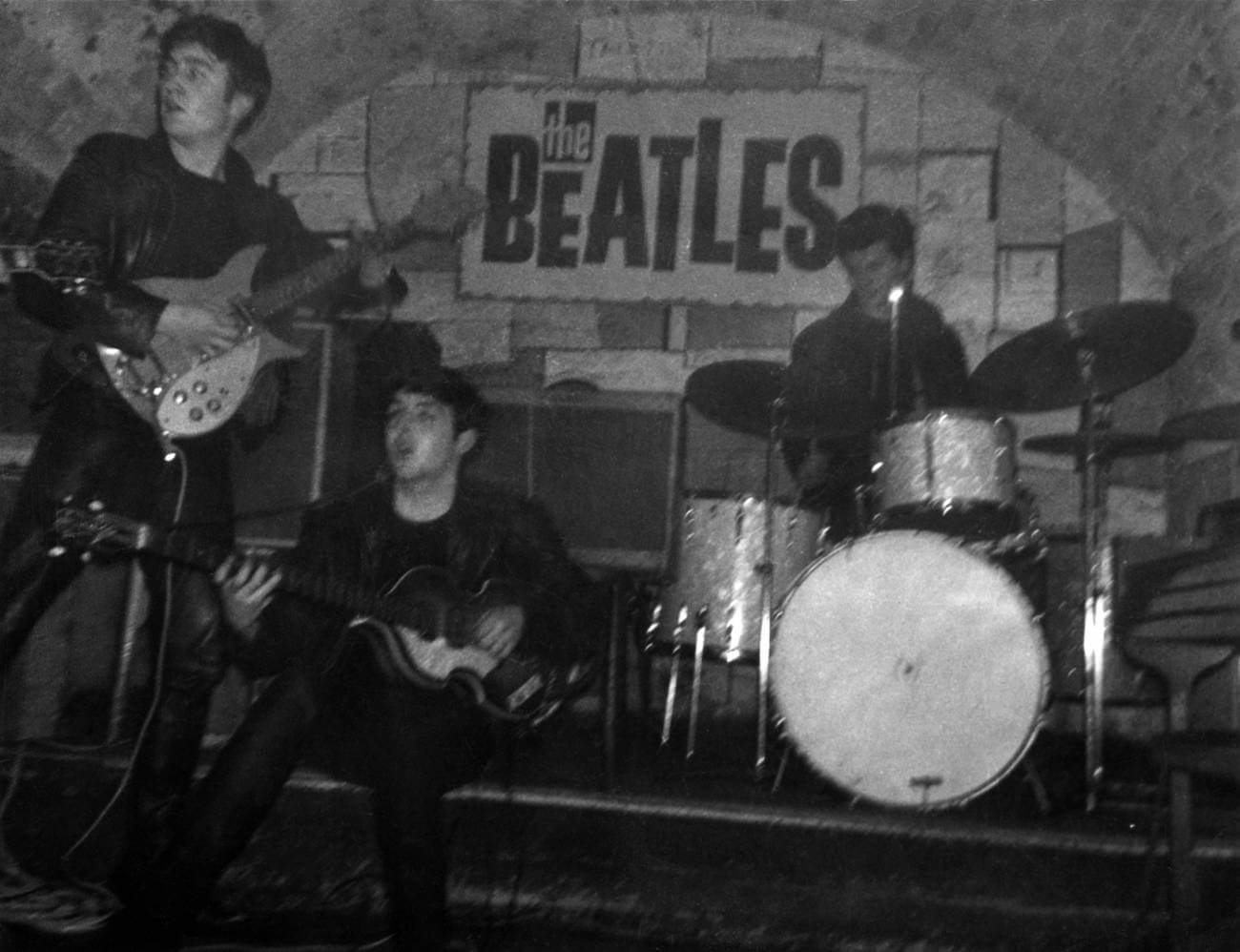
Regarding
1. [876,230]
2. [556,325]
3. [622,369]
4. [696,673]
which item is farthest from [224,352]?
[876,230]

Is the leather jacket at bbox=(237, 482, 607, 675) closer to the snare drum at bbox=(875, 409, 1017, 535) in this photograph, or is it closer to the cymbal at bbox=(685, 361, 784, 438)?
the cymbal at bbox=(685, 361, 784, 438)

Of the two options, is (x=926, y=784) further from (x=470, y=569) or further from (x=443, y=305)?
(x=443, y=305)

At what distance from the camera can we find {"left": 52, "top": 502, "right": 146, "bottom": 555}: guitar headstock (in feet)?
8.09

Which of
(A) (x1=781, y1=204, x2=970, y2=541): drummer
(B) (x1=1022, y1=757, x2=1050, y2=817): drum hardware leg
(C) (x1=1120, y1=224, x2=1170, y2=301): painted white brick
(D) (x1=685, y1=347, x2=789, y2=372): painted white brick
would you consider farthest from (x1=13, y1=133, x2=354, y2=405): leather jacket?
(B) (x1=1022, y1=757, x2=1050, y2=817): drum hardware leg

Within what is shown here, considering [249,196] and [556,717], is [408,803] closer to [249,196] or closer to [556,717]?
[556,717]

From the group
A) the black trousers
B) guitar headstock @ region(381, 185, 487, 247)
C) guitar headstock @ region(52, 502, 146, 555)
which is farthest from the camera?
guitar headstock @ region(381, 185, 487, 247)

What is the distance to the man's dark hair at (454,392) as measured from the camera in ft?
8.50

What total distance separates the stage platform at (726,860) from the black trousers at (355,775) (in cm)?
4

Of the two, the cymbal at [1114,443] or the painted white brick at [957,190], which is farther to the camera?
the painted white brick at [957,190]

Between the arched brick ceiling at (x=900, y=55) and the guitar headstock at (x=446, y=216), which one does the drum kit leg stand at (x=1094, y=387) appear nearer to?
the arched brick ceiling at (x=900, y=55)

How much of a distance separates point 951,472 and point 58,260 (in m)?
2.07

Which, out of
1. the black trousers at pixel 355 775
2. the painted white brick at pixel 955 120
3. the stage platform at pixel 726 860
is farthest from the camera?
the painted white brick at pixel 955 120

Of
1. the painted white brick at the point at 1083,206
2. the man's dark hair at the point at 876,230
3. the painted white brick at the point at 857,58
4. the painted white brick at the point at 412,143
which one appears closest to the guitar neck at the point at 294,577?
the painted white brick at the point at 412,143

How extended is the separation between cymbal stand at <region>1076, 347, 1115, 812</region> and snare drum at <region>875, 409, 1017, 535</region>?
0.17m
